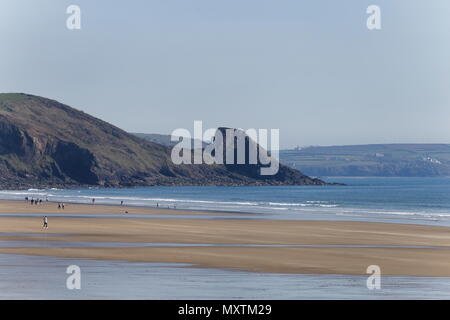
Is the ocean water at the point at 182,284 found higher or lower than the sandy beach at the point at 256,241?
higher

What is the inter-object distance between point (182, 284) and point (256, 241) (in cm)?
2315

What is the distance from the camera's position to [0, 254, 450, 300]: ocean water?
97.7 feet

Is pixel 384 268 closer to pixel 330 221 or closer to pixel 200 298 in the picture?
pixel 200 298

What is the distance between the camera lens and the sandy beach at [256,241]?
1611 inches

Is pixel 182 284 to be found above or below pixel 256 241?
above

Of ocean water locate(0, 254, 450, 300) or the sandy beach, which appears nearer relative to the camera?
ocean water locate(0, 254, 450, 300)

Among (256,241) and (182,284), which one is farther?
(256,241)

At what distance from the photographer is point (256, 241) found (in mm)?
55375

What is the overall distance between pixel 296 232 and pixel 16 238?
20123mm

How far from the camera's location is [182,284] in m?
32.5

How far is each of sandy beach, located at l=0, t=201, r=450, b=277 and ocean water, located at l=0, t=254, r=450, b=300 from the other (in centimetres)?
273

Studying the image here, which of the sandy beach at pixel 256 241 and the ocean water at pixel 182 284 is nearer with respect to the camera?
the ocean water at pixel 182 284

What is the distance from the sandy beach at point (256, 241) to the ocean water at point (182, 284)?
2725 millimetres

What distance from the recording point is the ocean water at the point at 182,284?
29781mm
